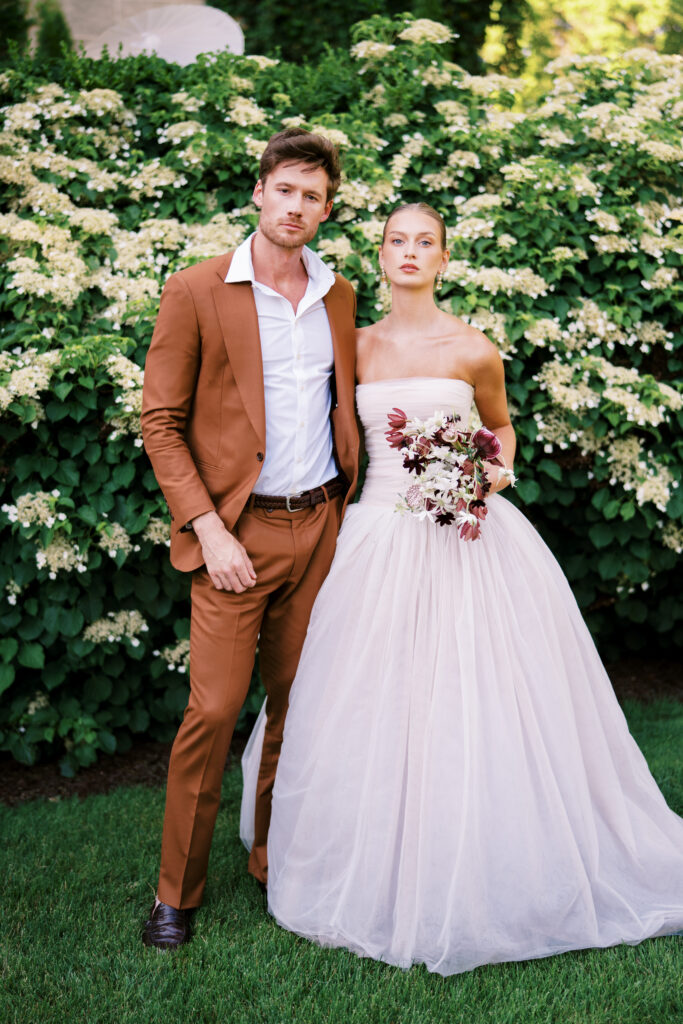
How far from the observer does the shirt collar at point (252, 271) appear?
2752 mm

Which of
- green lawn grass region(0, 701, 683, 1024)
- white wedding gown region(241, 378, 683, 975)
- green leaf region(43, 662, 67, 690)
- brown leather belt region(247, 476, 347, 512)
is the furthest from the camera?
green leaf region(43, 662, 67, 690)

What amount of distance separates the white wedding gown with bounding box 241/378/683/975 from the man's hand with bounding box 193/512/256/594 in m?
0.33

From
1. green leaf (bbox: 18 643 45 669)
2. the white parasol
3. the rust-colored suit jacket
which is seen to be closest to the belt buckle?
the rust-colored suit jacket

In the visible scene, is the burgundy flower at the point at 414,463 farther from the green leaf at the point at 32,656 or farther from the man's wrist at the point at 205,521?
the green leaf at the point at 32,656

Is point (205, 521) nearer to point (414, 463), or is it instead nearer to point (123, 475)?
point (414, 463)

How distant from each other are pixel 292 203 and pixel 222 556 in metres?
1.10

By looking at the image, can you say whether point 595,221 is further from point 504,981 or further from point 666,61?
point 504,981

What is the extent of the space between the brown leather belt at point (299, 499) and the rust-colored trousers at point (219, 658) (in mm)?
20

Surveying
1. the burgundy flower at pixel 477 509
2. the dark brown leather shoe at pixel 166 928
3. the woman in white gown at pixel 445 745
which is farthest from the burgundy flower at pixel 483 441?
the dark brown leather shoe at pixel 166 928

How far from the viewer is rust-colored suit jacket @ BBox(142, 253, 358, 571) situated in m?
2.68

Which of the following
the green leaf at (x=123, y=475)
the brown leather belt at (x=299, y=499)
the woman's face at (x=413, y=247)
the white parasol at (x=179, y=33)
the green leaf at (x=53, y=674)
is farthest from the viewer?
the white parasol at (x=179, y=33)

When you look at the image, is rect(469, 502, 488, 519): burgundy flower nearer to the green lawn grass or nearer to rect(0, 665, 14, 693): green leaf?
the green lawn grass

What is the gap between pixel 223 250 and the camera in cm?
397

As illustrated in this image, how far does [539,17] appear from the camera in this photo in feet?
39.6
